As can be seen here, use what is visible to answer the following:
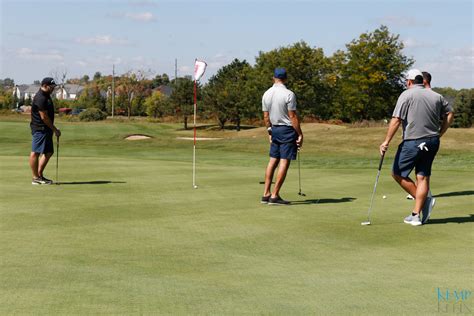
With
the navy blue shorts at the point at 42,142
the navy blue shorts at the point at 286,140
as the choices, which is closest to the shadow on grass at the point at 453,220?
the navy blue shorts at the point at 286,140

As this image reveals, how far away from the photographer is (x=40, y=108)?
13.7 m

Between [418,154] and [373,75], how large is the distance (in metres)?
76.2

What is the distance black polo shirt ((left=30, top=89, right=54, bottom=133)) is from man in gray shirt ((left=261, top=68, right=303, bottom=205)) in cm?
491

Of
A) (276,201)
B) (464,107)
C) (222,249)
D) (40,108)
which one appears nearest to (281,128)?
(276,201)

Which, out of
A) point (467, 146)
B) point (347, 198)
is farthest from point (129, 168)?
point (467, 146)

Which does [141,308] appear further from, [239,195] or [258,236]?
[239,195]

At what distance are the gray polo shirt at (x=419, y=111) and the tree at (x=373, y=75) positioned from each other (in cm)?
7502

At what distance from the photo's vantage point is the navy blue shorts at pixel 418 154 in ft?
31.1

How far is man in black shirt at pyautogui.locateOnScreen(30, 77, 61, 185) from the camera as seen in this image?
45.0 feet

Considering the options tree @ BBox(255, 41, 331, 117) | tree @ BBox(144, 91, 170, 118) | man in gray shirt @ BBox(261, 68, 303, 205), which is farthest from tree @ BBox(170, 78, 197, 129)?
man in gray shirt @ BBox(261, 68, 303, 205)

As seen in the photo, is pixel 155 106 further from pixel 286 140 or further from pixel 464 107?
pixel 286 140

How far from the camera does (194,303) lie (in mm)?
4988

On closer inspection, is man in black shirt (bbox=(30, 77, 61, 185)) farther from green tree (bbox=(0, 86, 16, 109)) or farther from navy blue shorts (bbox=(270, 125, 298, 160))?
green tree (bbox=(0, 86, 16, 109))

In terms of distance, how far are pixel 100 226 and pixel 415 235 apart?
13.0ft
